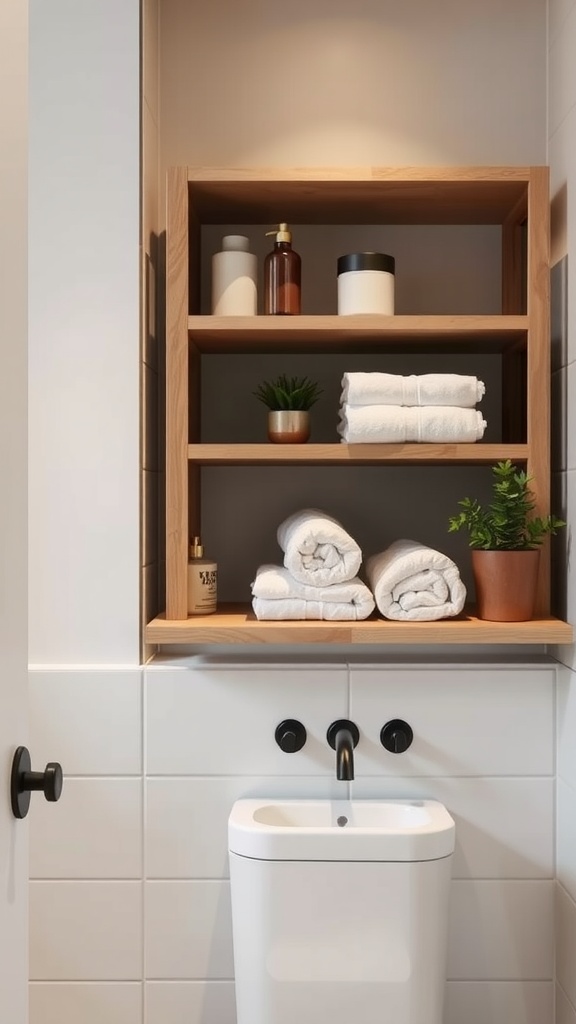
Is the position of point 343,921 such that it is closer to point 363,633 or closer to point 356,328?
point 363,633

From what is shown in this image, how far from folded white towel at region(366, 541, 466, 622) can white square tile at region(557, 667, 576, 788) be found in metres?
0.22

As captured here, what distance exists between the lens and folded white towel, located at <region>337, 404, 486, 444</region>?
145cm

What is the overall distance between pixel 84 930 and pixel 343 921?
1.46 feet

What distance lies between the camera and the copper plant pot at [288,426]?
153cm

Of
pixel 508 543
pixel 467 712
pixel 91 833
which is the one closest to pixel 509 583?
pixel 508 543

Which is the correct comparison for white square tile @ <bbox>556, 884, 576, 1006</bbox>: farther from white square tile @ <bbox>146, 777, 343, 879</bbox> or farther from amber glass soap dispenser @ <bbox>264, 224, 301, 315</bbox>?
amber glass soap dispenser @ <bbox>264, 224, 301, 315</bbox>

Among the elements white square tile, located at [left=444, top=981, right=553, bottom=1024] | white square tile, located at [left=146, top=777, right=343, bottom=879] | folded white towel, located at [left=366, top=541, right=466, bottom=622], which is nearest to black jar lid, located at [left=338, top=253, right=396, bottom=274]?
folded white towel, located at [left=366, top=541, right=466, bottom=622]

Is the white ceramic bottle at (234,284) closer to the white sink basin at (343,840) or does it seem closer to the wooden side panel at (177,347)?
the wooden side panel at (177,347)

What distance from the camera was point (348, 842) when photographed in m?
1.40

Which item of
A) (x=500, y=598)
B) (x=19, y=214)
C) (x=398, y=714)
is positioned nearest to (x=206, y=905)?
(x=398, y=714)

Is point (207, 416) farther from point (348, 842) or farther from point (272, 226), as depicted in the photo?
point (348, 842)

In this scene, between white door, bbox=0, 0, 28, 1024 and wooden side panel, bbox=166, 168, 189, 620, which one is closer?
white door, bbox=0, 0, 28, 1024

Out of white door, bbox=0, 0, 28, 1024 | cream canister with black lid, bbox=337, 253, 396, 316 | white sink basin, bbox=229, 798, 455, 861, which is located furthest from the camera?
cream canister with black lid, bbox=337, 253, 396, 316

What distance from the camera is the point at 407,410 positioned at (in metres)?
1.46
